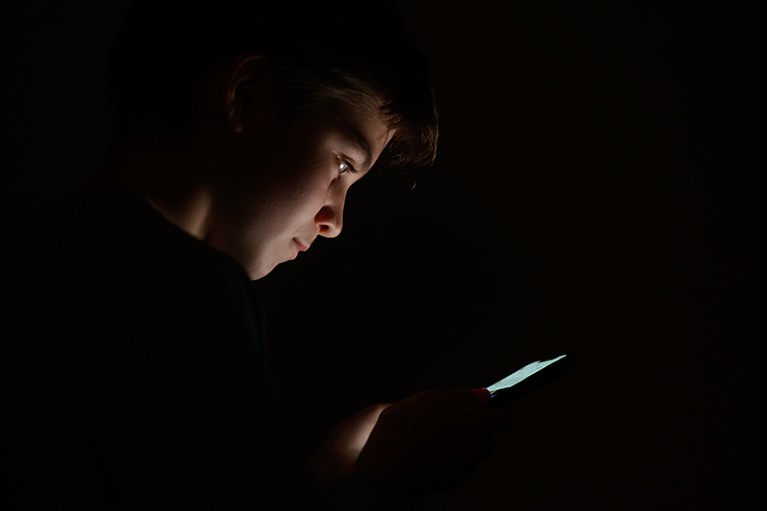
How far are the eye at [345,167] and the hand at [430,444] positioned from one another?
0.84ft

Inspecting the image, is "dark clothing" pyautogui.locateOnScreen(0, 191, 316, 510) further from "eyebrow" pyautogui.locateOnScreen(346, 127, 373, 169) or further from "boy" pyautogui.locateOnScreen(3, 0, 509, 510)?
"eyebrow" pyautogui.locateOnScreen(346, 127, 373, 169)

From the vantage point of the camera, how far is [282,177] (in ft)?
2.38

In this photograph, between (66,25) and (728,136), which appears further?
(728,136)

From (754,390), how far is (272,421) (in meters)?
0.82

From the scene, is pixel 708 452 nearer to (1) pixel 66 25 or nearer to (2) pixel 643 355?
(2) pixel 643 355

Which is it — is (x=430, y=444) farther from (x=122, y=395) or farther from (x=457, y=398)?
(x=122, y=395)

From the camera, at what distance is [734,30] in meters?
1.12

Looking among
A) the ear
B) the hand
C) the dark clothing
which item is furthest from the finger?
the ear

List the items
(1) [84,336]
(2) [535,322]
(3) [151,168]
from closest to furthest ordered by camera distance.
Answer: (1) [84,336], (3) [151,168], (2) [535,322]

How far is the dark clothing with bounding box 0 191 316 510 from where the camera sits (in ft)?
1.70

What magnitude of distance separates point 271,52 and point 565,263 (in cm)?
59

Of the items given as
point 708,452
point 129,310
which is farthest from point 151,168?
point 708,452

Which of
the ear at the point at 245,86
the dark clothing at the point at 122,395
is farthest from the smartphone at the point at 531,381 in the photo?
the ear at the point at 245,86

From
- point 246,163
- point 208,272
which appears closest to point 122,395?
point 208,272
